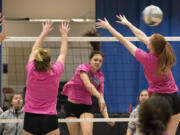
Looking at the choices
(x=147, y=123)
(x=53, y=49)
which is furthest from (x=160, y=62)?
(x=53, y=49)

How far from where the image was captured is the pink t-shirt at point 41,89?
13.0 ft

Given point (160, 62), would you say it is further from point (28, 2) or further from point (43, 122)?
point (28, 2)

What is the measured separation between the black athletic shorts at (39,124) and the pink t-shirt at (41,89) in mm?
55

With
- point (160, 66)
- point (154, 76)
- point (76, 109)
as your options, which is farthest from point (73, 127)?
point (160, 66)

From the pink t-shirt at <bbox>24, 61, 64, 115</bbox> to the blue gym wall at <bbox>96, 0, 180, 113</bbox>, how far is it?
4.61 meters

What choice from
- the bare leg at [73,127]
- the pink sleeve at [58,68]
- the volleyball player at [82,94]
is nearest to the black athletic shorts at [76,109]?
the volleyball player at [82,94]

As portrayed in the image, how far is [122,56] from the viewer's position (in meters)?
8.68

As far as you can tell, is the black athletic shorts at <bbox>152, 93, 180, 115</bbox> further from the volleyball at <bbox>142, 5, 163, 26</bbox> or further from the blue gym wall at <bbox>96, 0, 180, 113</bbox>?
the blue gym wall at <bbox>96, 0, 180, 113</bbox>

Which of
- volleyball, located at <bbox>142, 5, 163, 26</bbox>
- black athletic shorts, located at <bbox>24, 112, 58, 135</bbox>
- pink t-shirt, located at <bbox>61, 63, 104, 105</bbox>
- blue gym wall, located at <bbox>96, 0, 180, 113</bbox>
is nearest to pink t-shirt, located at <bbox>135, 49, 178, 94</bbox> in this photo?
volleyball, located at <bbox>142, 5, 163, 26</bbox>

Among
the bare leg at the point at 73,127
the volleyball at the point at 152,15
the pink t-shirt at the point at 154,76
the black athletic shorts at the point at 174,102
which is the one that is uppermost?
the volleyball at the point at 152,15

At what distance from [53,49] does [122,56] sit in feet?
7.27

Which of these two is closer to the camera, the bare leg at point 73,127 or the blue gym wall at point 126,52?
the bare leg at point 73,127

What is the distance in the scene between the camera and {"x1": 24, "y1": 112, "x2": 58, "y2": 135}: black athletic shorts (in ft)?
13.1

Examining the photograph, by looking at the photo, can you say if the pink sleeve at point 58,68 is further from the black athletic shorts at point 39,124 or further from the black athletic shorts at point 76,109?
the black athletic shorts at point 76,109
